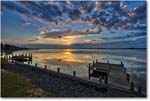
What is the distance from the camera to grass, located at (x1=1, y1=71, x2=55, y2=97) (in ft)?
10.6

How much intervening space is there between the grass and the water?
33cm

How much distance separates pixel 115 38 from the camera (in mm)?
3273

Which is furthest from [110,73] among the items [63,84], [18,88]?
[18,88]

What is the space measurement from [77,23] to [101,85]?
0.87 metres

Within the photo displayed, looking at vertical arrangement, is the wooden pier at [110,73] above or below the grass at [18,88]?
above

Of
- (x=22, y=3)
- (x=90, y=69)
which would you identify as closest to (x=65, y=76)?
(x=90, y=69)

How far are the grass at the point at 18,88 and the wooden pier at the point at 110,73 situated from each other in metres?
0.65

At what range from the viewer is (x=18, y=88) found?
128 inches

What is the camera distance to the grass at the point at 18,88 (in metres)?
3.22

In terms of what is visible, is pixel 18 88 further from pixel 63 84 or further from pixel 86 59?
pixel 86 59

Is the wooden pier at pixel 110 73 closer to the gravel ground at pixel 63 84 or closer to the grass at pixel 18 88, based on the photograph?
the gravel ground at pixel 63 84

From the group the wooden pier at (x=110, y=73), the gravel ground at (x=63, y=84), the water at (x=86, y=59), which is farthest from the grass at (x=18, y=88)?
the wooden pier at (x=110, y=73)

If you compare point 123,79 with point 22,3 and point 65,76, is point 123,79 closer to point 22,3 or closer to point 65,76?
point 65,76

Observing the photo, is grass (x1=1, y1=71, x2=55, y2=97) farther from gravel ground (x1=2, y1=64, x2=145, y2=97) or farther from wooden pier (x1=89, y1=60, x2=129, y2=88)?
wooden pier (x1=89, y1=60, x2=129, y2=88)
